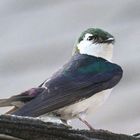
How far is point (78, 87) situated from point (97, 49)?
40 centimetres

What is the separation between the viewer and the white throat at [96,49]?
147 inches

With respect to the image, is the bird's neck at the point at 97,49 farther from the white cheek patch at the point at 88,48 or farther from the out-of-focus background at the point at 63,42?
the out-of-focus background at the point at 63,42

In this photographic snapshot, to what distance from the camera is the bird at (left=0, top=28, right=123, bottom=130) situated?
10.1 ft

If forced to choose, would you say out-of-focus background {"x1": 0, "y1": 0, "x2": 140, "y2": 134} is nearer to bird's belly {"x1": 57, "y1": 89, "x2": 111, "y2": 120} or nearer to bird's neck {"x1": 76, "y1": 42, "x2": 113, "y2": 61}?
bird's neck {"x1": 76, "y1": 42, "x2": 113, "y2": 61}

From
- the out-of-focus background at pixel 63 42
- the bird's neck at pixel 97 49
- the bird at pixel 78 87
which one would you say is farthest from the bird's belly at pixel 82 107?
the out-of-focus background at pixel 63 42

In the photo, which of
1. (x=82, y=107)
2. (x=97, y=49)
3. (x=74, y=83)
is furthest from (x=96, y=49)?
(x=82, y=107)

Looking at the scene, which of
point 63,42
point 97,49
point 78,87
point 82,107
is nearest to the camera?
point 82,107

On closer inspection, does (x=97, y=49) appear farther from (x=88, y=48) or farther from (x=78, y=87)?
(x=78, y=87)

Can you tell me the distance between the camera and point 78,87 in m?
3.46

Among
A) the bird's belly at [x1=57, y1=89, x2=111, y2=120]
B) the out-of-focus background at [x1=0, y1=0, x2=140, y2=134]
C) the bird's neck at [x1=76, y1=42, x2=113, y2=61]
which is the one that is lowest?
the bird's belly at [x1=57, y1=89, x2=111, y2=120]

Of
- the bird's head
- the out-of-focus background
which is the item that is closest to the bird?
the bird's head

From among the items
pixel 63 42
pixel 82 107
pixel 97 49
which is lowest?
pixel 82 107

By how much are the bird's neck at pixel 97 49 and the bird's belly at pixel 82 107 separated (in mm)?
320

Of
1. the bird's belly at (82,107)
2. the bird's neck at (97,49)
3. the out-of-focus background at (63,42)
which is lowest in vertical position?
the bird's belly at (82,107)
